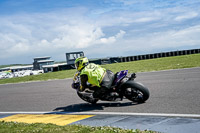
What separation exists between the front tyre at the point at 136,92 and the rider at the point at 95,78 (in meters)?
→ 0.47

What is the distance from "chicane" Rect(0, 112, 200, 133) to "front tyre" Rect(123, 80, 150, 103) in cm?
95

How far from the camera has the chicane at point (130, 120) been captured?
452 cm

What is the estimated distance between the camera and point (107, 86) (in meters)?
7.18

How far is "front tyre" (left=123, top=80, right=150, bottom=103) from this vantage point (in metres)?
6.96

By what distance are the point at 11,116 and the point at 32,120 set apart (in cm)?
131

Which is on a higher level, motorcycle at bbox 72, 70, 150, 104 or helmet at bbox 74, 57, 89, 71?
helmet at bbox 74, 57, 89, 71

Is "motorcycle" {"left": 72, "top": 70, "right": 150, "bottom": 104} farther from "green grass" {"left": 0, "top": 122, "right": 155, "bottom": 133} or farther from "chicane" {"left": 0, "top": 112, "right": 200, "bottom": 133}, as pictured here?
"green grass" {"left": 0, "top": 122, "right": 155, "bottom": 133}

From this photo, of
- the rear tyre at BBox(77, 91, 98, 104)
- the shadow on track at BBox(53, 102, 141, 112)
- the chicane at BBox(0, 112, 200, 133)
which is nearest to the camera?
the chicane at BBox(0, 112, 200, 133)

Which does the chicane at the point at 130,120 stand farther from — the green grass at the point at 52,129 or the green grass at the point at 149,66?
the green grass at the point at 149,66

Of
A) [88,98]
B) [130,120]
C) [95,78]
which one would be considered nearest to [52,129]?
[130,120]

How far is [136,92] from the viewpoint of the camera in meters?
7.16

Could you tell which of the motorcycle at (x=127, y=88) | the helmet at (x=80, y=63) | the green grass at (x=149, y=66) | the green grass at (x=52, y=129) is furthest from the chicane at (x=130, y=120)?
the green grass at (x=149, y=66)

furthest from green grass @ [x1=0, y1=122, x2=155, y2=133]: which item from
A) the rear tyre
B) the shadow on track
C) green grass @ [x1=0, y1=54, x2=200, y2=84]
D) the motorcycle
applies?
A: green grass @ [x1=0, y1=54, x2=200, y2=84]

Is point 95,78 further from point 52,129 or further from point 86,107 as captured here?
point 52,129
